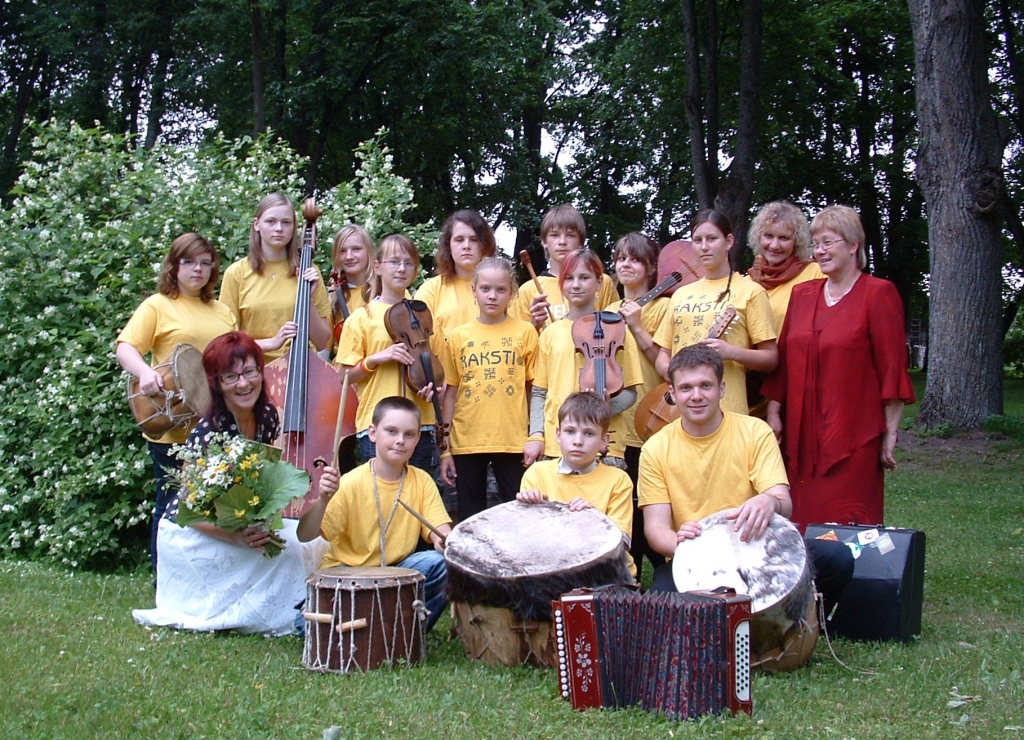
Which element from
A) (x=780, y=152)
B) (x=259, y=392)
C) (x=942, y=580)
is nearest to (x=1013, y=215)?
(x=780, y=152)

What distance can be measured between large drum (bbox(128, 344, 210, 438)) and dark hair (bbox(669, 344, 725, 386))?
2.19m

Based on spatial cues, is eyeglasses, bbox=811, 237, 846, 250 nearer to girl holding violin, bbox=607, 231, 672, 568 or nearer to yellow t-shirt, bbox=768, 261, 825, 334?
yellow t-shirt, bbox=768, 261, 825, 334

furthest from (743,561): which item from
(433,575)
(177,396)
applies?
(177,396)

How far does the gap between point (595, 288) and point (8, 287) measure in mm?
3781

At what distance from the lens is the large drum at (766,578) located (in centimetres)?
369

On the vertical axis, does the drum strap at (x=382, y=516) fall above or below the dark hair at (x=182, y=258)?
below

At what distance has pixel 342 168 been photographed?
917 inches

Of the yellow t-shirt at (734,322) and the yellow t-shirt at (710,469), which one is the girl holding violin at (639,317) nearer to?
the yellow t-shirt at (734,322)

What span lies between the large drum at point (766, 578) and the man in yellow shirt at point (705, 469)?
0.72ft

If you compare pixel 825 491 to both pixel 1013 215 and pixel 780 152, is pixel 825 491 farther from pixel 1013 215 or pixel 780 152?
pixel 780 152

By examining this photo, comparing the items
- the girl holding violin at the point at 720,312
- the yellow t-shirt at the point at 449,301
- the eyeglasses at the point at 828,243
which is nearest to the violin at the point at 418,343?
the yellow t-shirt at the point at 449,301

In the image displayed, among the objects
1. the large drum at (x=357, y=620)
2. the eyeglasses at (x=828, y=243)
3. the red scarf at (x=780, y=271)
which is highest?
the eyeglasses at (x=828, y=243)

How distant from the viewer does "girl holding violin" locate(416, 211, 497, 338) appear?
5426mm

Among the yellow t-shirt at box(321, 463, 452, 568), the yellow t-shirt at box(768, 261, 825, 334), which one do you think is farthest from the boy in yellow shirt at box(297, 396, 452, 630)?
the yellow t-shirt at box(768, 261, 825, 334)
